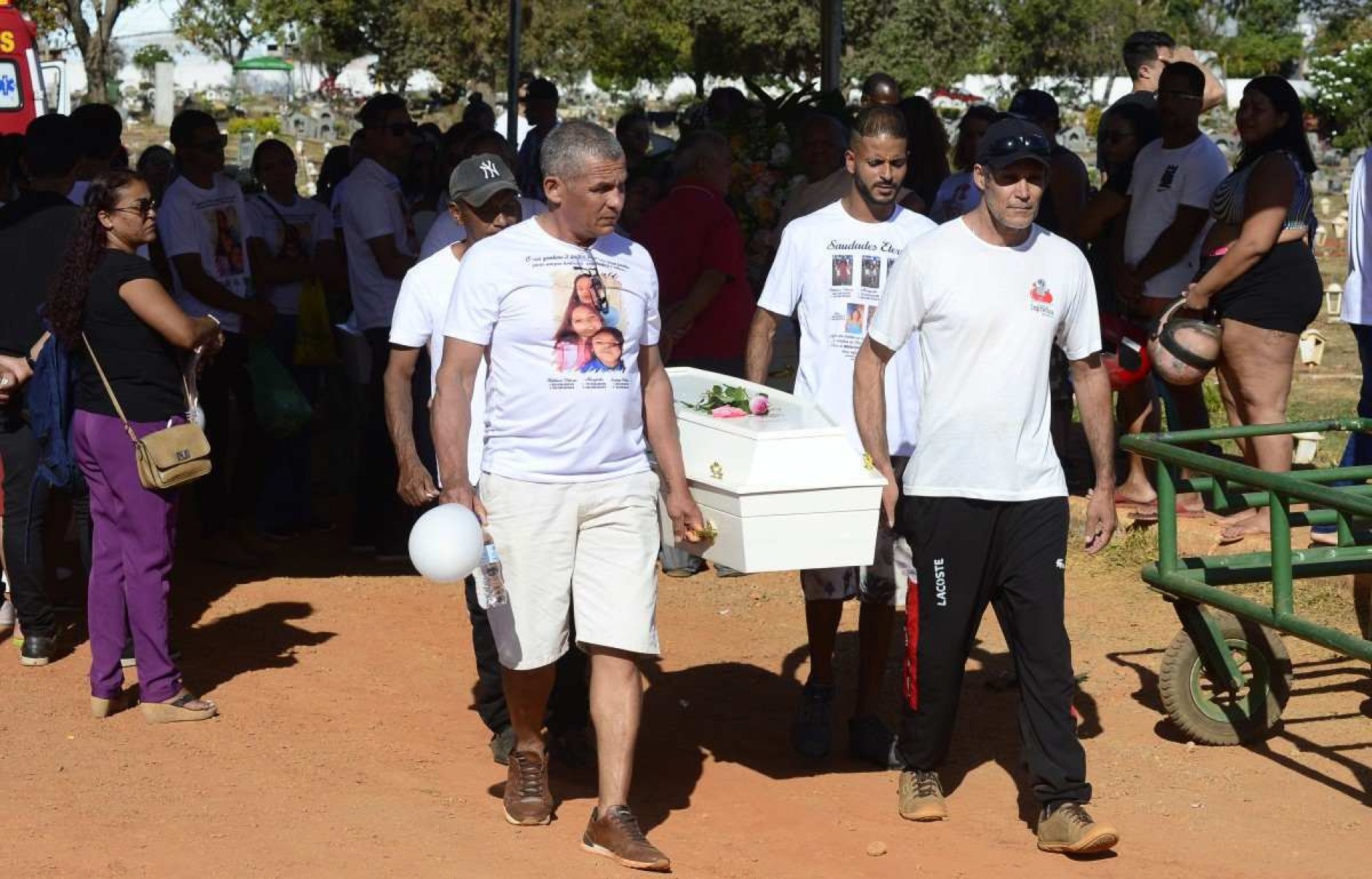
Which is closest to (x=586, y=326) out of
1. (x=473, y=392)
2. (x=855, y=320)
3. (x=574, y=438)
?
(x=574, y=438)

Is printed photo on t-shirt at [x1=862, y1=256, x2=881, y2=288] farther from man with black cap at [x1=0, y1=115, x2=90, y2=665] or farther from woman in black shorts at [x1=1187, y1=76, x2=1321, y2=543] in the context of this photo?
man with black cap at [x1=0, y1=115, x2=90, y2=665]

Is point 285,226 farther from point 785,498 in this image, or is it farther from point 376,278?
point 785,498

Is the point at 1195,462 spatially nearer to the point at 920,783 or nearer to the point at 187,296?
the point at 920,783

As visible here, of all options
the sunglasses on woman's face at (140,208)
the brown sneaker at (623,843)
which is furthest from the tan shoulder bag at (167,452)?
the brown sneaker at (623,843)

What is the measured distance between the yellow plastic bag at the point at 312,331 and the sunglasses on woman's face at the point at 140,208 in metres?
3.22

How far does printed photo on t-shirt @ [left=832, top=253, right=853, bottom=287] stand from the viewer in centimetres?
611

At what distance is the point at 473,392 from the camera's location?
5.57 m

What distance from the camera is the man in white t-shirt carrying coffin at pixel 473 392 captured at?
571 cm

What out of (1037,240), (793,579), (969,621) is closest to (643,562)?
(969,621)

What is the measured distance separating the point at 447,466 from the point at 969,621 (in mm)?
1669

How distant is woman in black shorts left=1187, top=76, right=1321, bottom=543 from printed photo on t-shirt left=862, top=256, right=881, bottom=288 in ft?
8.31

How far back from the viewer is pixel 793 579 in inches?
359

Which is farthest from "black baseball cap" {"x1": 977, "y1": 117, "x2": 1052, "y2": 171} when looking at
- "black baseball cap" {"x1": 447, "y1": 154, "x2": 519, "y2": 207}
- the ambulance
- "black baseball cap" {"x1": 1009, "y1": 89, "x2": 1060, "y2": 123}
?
the ambulance

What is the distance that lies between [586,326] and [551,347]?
119 millimetres
